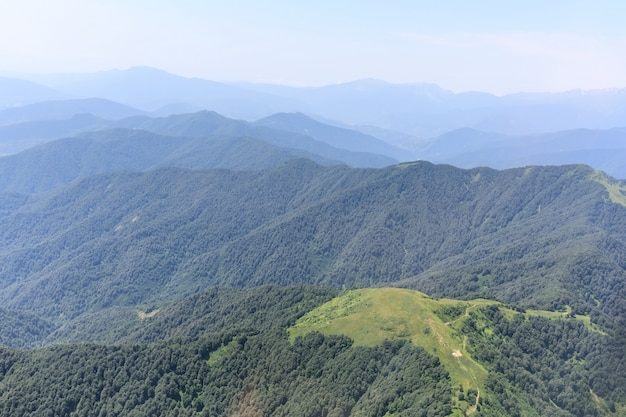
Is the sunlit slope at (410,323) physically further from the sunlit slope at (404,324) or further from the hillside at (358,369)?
the hillside at (358,369)

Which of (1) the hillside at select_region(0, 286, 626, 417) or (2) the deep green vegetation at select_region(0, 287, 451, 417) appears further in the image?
(2) the deep green vegetation at select_region(0, 287, 451, 417)

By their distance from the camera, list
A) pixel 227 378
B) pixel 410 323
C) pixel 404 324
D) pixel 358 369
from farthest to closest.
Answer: pixel 227 378 → pixel 404 324 → pixel 410 323 → pixel 358 369

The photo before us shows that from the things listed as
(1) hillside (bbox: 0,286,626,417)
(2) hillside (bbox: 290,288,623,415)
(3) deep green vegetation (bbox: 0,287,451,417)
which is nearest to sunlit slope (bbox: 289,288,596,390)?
(2) hillside (bbox: 290,288,623,415)

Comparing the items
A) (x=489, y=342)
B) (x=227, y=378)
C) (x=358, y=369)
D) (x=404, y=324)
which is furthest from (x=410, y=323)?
(x=227, y=378)

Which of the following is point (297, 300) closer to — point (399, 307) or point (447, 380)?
point (399, 307)

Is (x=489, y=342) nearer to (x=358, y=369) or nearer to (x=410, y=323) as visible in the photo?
(x=410, y=323)

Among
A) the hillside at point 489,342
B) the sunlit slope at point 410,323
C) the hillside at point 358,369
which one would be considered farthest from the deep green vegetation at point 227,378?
the hillside at point 489,342

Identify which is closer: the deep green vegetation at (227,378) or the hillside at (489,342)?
the hillside at (489,342)

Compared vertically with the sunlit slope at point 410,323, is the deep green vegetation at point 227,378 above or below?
below

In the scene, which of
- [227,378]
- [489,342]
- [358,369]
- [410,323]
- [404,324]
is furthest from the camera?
[227,378]

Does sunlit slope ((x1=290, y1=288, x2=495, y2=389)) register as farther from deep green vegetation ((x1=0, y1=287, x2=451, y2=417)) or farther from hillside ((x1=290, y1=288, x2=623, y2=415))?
deep green vegetation ((x1=0, y1=287, x2=451, y2=417))

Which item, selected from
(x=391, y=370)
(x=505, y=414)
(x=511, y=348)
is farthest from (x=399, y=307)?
(x=505, y=414)
